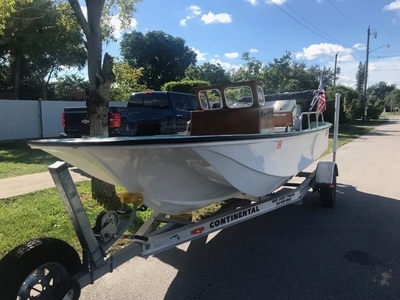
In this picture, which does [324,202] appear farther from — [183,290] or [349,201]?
[183,290]

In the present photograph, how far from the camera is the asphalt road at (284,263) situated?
3.37 meters

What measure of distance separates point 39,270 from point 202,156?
163 cm

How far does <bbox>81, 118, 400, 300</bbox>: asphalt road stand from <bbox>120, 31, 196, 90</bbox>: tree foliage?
4645cm

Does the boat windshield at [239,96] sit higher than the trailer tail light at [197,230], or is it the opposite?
the boat windshield at [239,96]

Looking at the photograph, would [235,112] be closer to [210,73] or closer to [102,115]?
[102,115]

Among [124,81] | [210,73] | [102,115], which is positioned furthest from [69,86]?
[102,115]

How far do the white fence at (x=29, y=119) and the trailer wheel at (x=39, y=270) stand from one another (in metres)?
15.4

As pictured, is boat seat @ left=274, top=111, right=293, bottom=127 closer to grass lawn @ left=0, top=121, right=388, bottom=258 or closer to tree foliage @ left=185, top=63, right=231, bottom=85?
grass lawn @ left=0, top=121, right=388, bottom=258

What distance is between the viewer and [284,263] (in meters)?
4.00

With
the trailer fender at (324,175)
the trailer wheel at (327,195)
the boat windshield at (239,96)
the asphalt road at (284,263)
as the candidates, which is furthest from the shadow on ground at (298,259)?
the boat windshield at (239,96)

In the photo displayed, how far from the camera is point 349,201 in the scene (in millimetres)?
6578

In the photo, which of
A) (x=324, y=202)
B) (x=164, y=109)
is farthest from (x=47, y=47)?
(x=324, y=202)

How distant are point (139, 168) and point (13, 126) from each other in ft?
50.7

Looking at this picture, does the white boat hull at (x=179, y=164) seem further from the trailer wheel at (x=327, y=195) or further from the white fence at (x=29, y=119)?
the white fence at (x=29, y=119)
